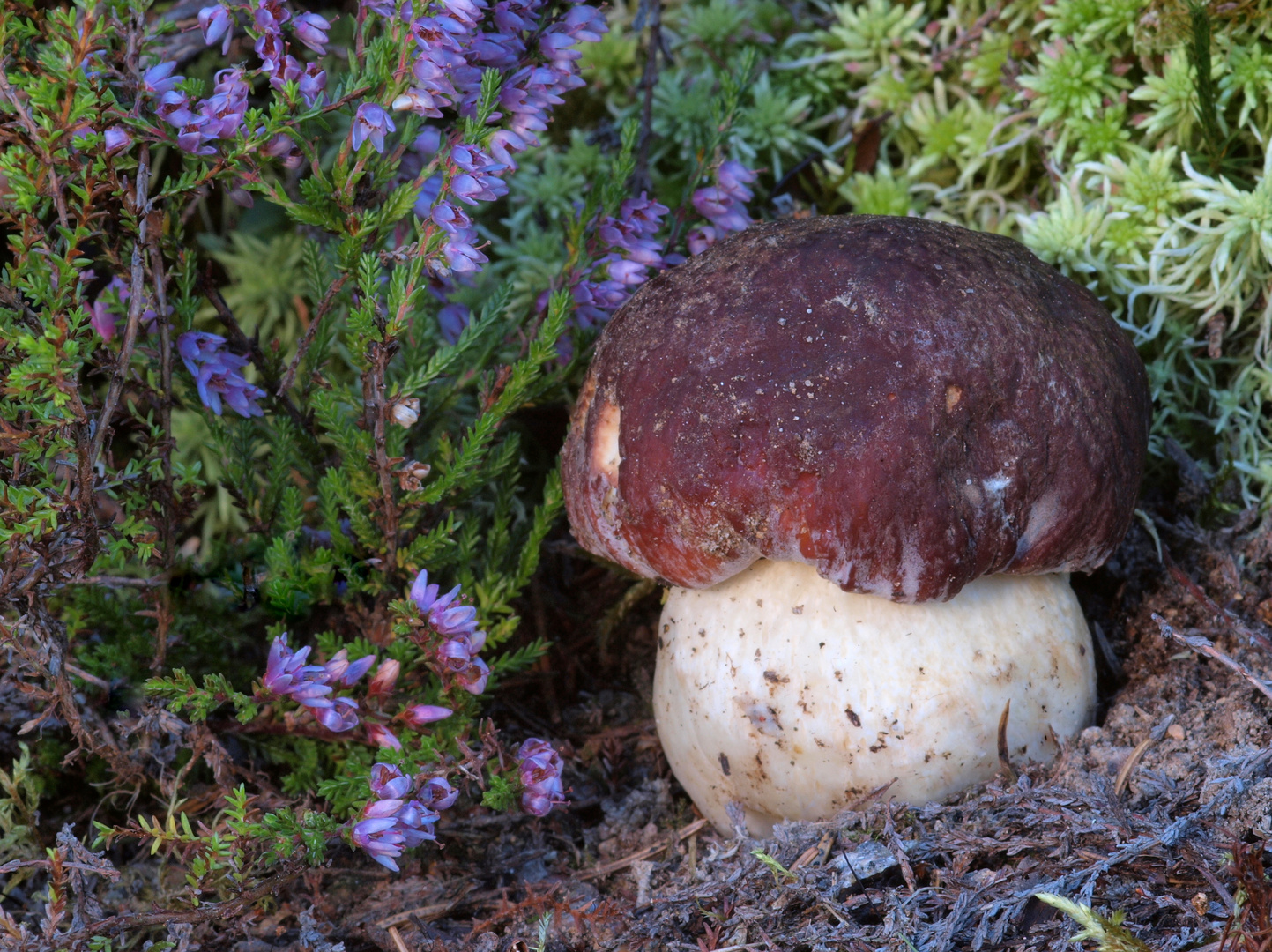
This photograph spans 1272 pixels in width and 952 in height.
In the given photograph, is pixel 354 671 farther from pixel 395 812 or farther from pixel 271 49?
pixel 271 49

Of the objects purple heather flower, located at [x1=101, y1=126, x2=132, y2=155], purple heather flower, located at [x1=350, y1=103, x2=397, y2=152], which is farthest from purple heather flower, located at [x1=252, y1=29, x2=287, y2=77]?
purple heather flower, located at [x1=101, y1=126, x2=132, y2=155]

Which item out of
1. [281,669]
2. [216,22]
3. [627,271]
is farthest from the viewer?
[627,271]

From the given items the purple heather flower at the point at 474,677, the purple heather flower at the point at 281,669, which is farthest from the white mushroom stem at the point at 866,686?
the purple heather flower at the point at 281,669

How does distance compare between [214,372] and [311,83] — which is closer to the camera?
[311,83]

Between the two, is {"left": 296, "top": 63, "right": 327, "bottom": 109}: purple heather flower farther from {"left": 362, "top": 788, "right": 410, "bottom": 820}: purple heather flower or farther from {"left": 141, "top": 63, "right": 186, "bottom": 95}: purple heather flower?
{"left": 362, "top": 788, "right": 410, "bottom": 820}: purple heather flower

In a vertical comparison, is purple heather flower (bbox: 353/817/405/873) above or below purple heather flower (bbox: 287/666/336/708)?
below

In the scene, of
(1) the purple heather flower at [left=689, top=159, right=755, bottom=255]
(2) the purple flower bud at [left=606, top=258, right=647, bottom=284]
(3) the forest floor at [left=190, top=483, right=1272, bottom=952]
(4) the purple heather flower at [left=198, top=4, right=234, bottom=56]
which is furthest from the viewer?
(1) the purple heather flower at [left=689, top=159, right=755, bottom=255]

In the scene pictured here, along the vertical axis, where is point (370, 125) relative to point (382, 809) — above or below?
above

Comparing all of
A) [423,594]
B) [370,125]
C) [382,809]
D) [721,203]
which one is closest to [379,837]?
[382,809]
